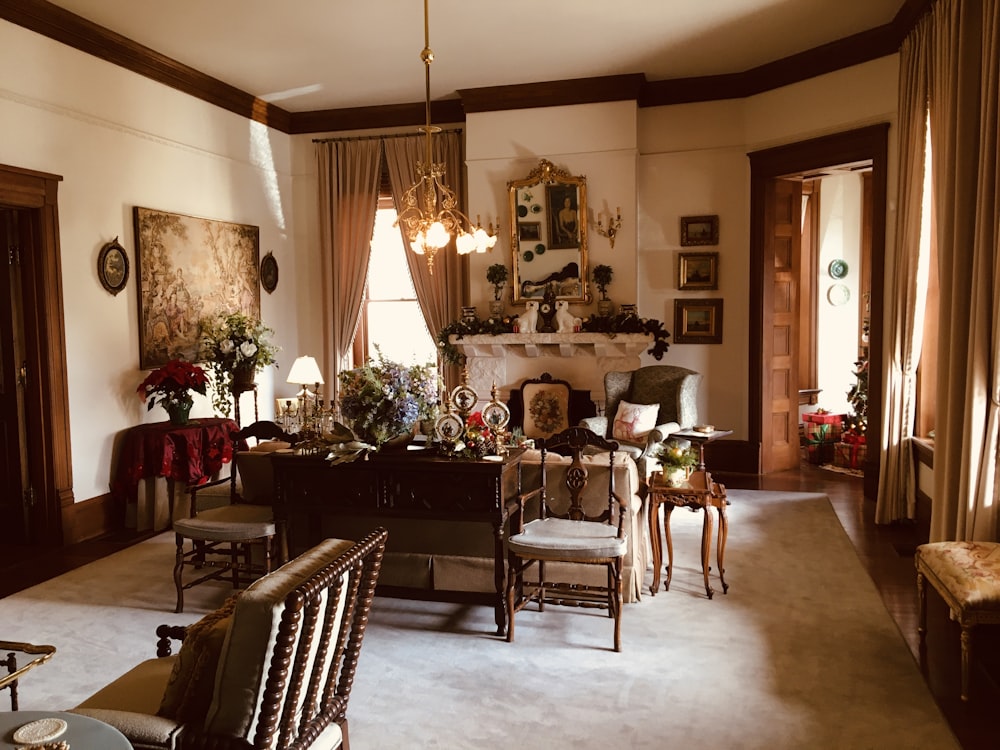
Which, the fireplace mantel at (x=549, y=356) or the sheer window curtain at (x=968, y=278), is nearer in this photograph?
the sheer window curtain at (x=968, y=278)

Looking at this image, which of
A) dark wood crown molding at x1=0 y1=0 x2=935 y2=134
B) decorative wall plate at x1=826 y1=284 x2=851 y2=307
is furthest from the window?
decorative wall plate at x1=826 y1=284 x2=851 y2=307

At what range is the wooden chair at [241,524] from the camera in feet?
14.7

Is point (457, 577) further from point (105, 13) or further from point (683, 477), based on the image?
point (105, 13)

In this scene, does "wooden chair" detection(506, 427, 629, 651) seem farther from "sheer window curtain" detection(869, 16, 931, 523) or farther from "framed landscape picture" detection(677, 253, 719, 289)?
"framed landscape picture" detection(677, 253, 719, 289)

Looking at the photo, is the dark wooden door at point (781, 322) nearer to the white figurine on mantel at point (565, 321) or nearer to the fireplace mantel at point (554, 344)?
the fireplace mantel at point (554, 344)

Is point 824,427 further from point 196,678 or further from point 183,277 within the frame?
point 196,678

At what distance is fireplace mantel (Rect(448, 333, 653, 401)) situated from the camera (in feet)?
26.3

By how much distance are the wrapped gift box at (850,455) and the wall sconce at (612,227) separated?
3.26m

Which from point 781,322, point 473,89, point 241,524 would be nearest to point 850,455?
point 781,322

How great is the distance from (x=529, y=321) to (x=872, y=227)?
10.8 feet

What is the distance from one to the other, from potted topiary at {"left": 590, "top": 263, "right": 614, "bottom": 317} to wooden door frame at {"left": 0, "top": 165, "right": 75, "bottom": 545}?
4776 mm

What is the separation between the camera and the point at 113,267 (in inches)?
251

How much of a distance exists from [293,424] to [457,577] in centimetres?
142

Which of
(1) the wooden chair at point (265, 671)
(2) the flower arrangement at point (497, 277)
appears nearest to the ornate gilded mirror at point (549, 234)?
(2) the flower arrangement at point (497, 277)
